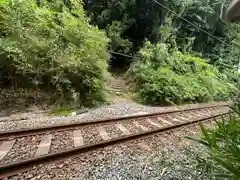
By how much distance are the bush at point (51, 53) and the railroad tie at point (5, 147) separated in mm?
3144

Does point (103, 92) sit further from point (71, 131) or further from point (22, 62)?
point (71, 131)

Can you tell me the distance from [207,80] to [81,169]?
12100mm

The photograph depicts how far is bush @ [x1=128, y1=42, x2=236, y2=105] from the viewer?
9.64 meters

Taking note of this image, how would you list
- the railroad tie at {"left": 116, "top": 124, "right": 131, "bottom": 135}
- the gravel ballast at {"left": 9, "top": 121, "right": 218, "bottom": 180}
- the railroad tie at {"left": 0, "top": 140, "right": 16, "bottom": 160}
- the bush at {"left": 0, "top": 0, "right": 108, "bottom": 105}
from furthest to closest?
1. the bush at {"left": 0, "top": 0, "right": 108, "bottom": 105}
2. the railroad tie at {"left": 116, "top": 124, "right": 131, "bottom": 135}
3. the railroad tie at {"left": 0, "top": 140, "right": 16, "bottom": 160}
4. the gravel ballast at {"left": 9, "top": 121, "right": 218, "bottom": 180}

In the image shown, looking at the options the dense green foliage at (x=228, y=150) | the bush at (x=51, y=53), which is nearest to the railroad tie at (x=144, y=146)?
the dense green foliage at (x=228, y=150)

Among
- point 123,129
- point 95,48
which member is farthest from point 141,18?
point 123,129

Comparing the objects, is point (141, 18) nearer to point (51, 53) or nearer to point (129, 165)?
point (51, 53)

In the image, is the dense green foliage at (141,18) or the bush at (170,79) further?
the dense green foliage at (141,18)

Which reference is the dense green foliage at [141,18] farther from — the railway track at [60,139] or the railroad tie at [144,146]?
the railroad tie at [144,146]

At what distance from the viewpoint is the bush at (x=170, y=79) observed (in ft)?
31.6

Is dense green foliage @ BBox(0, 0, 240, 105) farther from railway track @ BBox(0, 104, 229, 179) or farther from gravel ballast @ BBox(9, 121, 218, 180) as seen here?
railway track @ BBox(0, 104, 229, 179)

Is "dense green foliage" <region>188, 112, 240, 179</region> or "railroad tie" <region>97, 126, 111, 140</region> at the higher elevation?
"dense green foliage" <region>188, 112, 240, 179</region>

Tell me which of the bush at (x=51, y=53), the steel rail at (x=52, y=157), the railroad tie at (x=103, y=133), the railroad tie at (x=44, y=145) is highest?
the bush at (x=51, y=53)

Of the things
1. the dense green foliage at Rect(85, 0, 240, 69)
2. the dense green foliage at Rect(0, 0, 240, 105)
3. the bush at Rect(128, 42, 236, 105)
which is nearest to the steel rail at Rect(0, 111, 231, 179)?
the dense green foliage at Rect(0, 0, 240, 105)
